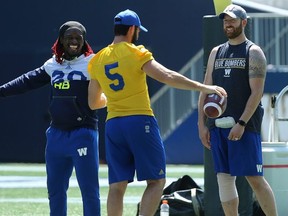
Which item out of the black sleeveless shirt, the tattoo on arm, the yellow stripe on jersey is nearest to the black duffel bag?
the black sleeveless shirt

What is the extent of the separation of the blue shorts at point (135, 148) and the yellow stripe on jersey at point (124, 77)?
75 millimetres

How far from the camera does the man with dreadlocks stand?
26.4ft

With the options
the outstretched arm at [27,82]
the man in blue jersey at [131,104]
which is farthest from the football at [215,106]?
the outstretched arm at [27,82]

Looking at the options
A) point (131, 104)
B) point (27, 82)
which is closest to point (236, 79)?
point (131, 104)

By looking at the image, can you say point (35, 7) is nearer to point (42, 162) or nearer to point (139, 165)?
point (42, 162)

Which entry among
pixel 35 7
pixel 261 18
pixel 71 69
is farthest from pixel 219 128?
pixel 35 7

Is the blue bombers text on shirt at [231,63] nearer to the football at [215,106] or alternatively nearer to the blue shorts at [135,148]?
the football at [215,106]

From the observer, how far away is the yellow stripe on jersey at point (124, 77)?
25.1 ft

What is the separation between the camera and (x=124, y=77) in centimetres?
767

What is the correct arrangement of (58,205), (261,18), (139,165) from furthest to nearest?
1. (261,18)
2. (58,205)
3. (139,165)

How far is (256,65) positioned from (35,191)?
23.7ft

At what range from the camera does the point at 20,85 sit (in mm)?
8398

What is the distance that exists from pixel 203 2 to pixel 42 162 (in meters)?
5.26

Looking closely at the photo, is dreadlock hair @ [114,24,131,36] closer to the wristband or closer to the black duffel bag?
the wristband
